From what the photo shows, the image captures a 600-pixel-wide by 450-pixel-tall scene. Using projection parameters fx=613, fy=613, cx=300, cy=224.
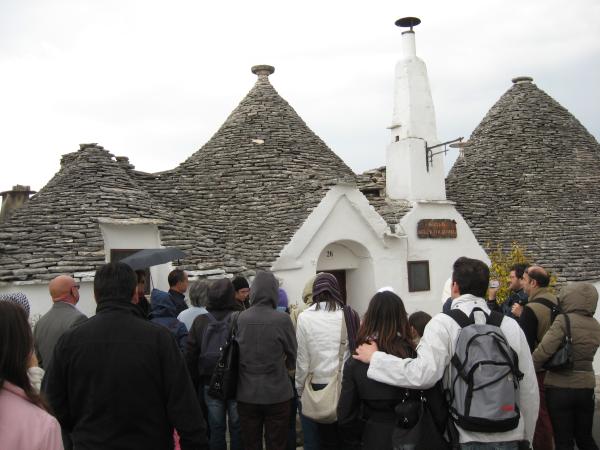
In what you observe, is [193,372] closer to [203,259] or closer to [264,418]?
[264,418]

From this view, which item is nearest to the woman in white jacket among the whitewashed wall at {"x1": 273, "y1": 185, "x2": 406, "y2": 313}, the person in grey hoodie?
the person in grey hoodie

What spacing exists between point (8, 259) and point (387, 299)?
7.38 metres

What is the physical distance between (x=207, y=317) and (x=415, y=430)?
222cm

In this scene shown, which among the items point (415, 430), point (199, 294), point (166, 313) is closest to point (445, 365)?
point (415, 430)

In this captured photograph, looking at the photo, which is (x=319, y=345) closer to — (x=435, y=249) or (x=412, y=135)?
(x=435, y=249)

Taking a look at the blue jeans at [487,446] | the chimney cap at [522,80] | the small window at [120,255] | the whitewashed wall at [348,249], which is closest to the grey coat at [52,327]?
the blue jeans at [487,446]

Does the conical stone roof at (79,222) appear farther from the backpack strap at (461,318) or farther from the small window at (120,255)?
the backpack strap at (461,318)

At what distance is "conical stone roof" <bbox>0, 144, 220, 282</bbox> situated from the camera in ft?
30.6

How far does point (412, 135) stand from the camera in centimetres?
1468

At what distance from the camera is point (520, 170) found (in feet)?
59.1

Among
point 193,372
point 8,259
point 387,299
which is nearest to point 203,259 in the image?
point 8,259

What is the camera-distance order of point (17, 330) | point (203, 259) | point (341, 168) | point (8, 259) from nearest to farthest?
point (17, 330)
point (8, 259)
point (203, 259)
point (341, 168)

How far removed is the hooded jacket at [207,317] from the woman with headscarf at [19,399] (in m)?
2.83

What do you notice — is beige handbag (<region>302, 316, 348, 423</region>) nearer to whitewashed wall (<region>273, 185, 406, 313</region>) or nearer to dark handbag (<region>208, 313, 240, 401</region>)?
dark handbag (<region>208, 313, 240, 401</region>)
